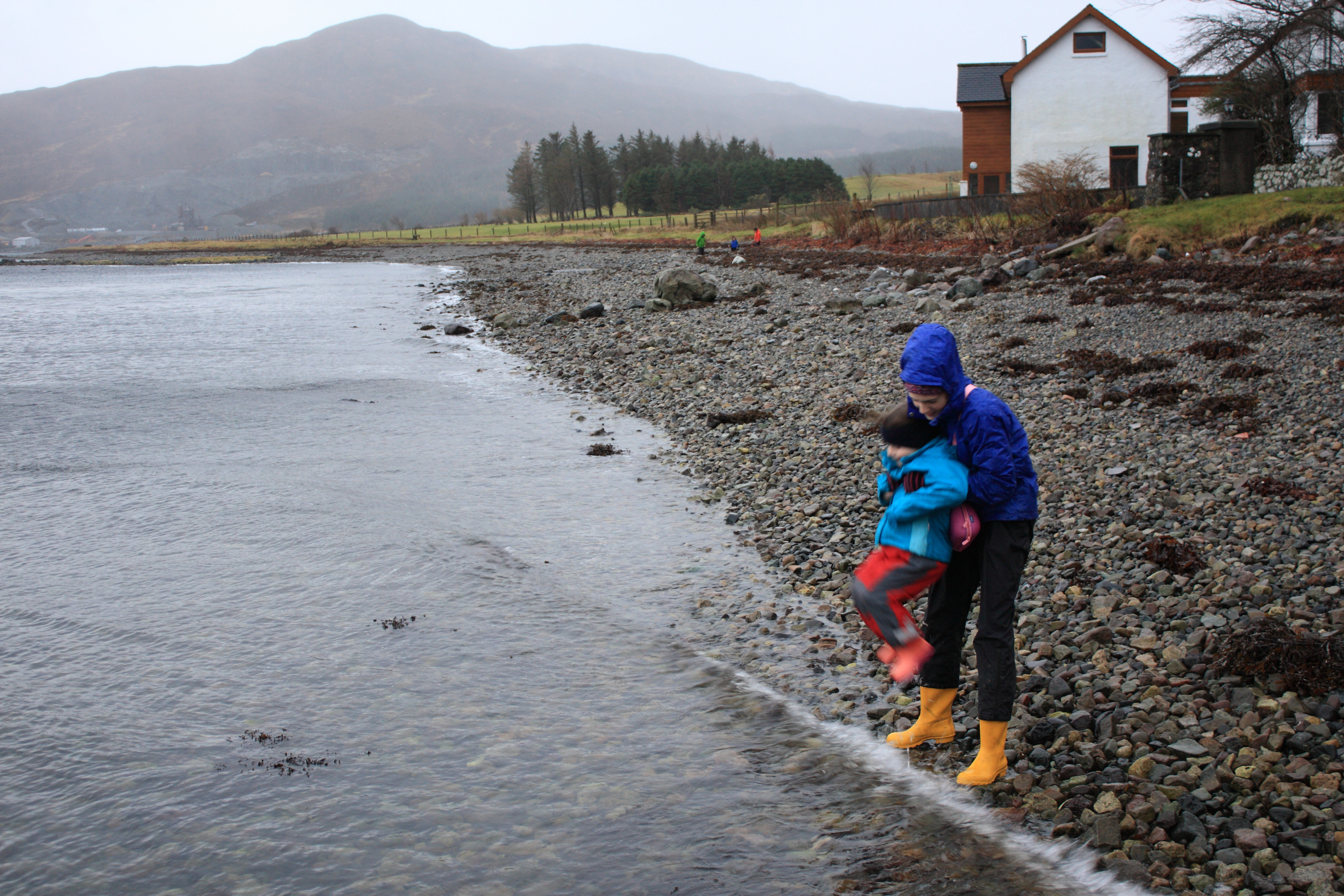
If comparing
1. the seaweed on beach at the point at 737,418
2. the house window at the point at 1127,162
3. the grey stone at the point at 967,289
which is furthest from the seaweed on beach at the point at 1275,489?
the house window at the point at 1127,162

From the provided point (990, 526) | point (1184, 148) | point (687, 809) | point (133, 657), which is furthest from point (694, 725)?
point (1184, 148)

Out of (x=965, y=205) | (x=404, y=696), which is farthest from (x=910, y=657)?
(x=965, y=205)

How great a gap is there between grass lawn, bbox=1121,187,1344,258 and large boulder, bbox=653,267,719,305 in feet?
36.1

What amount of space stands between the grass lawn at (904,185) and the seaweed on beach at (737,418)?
2958 inches

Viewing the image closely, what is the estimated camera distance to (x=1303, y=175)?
82.8 ft

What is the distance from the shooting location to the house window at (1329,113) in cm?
2842

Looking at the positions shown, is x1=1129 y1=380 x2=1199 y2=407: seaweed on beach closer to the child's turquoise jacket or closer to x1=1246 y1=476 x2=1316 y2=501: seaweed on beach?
x1=1246 y1=476 x2=1316 y2=501: seaweed on beach

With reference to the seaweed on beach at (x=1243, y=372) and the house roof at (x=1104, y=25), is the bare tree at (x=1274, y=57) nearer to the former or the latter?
the house roof at (x=1104, y=25)

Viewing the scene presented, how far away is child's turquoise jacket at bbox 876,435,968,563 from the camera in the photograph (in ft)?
13.8

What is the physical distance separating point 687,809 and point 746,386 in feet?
35.2

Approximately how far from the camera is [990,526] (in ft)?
14.2

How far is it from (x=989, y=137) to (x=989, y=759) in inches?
1687

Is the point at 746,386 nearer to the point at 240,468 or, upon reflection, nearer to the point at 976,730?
the point at 240,468

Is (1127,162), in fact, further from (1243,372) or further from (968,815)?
(968,815)
